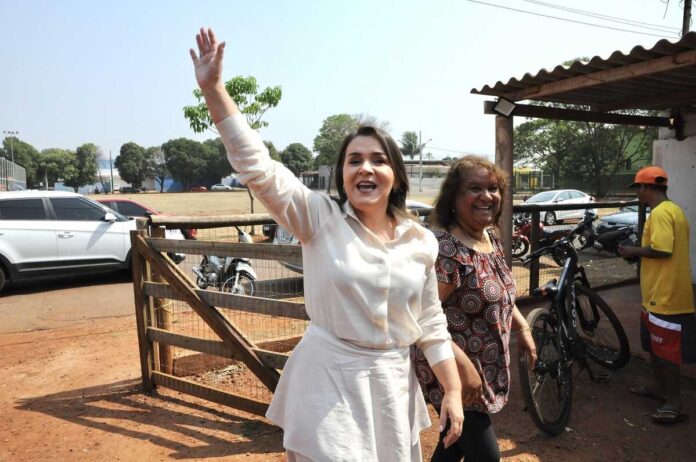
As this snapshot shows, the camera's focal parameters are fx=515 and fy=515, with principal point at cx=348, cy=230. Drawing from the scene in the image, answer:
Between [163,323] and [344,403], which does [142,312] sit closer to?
[163,323]

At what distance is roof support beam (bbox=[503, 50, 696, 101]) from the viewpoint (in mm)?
3951

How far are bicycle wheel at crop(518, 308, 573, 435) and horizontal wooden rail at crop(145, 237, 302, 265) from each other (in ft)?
5.31

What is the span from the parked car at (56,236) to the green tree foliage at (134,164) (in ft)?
272

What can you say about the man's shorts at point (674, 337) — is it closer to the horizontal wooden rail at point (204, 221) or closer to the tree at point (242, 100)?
the horizontal wooden rail at point (204, 221)

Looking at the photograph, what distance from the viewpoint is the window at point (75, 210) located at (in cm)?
902

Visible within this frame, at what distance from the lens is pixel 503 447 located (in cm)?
331

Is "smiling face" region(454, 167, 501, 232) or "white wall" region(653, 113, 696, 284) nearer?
"smiling face" region(454, 167, 501, 232)

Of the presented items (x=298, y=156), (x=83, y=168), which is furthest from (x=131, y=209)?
(x=83, y=168)

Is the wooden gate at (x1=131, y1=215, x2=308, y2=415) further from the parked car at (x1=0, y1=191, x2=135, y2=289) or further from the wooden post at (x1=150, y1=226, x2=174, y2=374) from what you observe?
the parked car at (x1=0, y1=191, x2=135, y2=289)

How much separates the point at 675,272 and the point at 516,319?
1842 mm

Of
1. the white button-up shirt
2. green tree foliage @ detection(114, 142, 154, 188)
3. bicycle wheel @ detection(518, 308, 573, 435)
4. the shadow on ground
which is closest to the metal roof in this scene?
bicycle wheel @ detection(518, 308, 573, 435)

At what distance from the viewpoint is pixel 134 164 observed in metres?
85.8

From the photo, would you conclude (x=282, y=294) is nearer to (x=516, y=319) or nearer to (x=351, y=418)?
(x=516, y=319)

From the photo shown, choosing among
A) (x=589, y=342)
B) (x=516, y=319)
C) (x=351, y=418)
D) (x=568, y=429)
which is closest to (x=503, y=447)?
(x=568, y=429)
